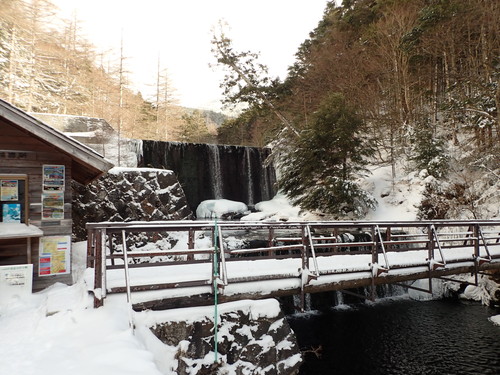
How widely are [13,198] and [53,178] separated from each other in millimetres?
937

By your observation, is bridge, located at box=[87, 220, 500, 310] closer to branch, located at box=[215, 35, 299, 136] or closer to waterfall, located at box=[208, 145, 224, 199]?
waterfall, located at box=[208, 145, 224, 199]

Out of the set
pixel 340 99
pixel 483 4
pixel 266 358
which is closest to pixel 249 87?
pixel 340 99

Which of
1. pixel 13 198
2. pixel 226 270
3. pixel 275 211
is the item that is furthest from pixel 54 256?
pixel 275 211

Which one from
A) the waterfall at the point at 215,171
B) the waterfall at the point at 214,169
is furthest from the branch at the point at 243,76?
the waterfall at the point at 215,171

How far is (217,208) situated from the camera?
76.5 ft

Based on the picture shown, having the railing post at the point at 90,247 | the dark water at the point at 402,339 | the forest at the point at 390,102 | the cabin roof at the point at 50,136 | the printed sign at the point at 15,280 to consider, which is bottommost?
the dark water at the point at 402,339

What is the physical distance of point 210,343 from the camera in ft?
16.2

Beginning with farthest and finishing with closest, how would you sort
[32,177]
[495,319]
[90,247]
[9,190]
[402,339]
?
[495,319] < [402,339] < [32,177] < [9,190] < [90,247]

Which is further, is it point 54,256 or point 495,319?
point 495,319

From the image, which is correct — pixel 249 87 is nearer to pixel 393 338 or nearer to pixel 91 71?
pixel 91 71

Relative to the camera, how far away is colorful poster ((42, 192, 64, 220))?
729cm

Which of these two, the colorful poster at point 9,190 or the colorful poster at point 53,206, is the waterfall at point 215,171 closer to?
the colorful poster at point 53,206

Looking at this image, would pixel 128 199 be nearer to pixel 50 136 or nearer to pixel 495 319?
pixel 50 136

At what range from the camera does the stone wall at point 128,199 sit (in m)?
12.7
